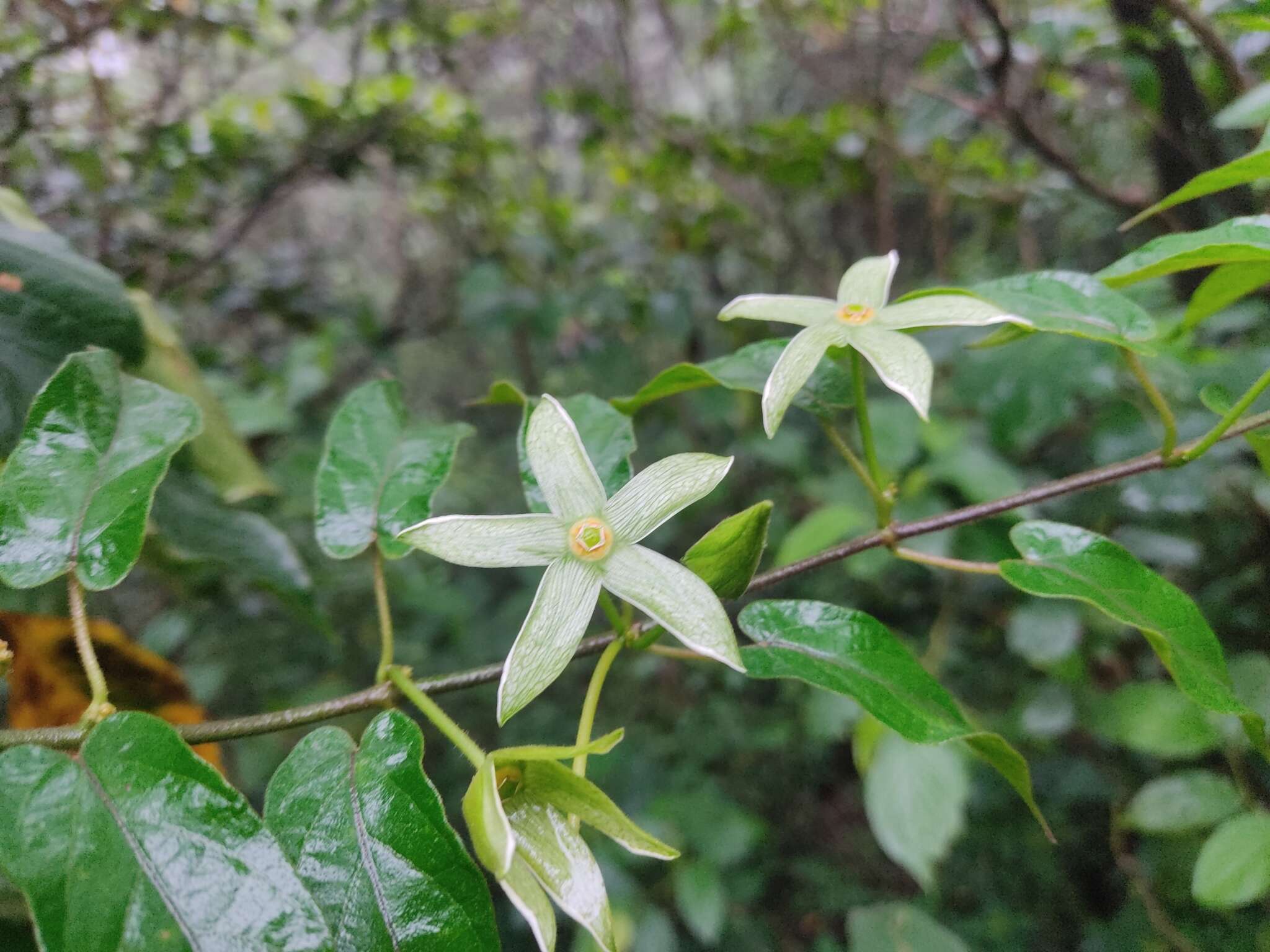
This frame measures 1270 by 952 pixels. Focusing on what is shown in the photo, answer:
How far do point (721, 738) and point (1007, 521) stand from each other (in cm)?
79

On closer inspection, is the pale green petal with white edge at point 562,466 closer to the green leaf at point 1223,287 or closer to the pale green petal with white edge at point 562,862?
the pale green petal with white edge at point 562,862

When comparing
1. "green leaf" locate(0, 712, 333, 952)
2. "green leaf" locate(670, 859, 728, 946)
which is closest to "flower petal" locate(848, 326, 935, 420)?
"green leaf" locate(0, 712, 333, 952)

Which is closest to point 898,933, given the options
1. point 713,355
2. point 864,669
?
point 864,669

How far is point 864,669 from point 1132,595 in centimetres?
16

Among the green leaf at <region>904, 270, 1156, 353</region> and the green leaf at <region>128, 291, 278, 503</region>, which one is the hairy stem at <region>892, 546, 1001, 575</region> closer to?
the green leaf at <region>904, 270, 1156, 353</region>

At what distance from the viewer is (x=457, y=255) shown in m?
Result: 1.78

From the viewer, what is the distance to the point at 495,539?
34 cm

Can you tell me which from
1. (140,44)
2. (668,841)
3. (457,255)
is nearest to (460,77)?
(457,255)

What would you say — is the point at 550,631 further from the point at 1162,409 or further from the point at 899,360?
the point at 1162,409

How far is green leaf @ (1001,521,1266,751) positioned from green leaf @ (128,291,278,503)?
24.7 inches

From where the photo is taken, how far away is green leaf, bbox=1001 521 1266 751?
1.14 ft

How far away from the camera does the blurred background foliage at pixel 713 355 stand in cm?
80

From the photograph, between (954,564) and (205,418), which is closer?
(954,564)

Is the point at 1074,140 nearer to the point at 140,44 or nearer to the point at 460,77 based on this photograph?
the point at 460,77
